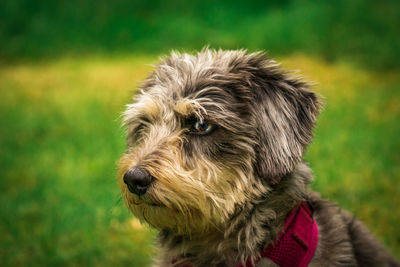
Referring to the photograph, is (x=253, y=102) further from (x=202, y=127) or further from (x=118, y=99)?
(x=118, y=99)

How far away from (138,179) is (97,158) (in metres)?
5.09

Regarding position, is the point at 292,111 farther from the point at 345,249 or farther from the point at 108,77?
the point at 108,77

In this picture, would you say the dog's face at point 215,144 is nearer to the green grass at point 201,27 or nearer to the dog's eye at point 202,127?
the dog's eye at point 202,127

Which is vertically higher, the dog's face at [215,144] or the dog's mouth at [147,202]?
the dog's face at [215,144]

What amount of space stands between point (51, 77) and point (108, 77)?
1.56 m

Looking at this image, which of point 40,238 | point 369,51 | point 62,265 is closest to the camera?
point 62,265

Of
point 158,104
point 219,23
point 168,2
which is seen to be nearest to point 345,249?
point 158,104

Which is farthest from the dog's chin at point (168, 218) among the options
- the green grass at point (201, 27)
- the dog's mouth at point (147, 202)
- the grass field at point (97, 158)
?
the green grass at point (201, 27)

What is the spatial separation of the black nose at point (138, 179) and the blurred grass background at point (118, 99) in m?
0.79

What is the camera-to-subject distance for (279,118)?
3.21 meters

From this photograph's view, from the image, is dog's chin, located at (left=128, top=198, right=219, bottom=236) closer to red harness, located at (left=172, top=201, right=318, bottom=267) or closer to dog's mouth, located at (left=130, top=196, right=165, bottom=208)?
dog's mouth, located at (left=130, top=196, right=165, bottom=208)

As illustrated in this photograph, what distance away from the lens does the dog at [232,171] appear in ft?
10.1

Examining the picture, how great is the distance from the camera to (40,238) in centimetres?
538

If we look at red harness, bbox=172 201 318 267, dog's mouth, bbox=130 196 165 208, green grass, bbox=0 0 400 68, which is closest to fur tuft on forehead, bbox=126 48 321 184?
red harness, bbox=172 201 318 267
